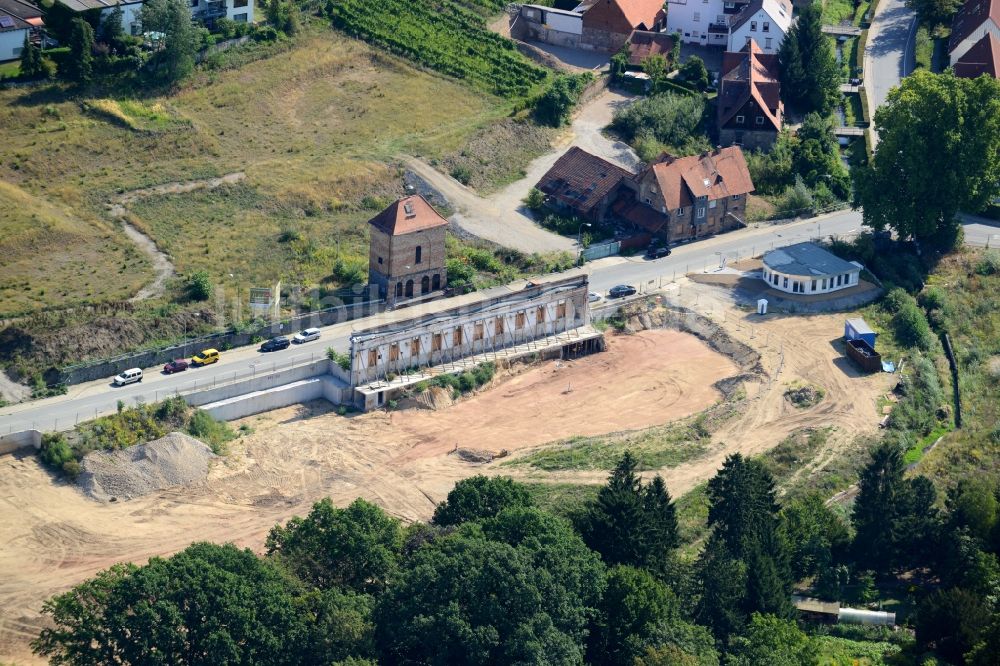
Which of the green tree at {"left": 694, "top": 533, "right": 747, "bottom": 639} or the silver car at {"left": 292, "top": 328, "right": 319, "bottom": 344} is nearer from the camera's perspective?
the green tree at {"left": 694, "top": 533, "right": 747, "bottom": 639}

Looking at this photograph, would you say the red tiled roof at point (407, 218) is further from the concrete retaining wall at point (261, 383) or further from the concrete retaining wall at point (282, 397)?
the concrete retaining wall at point (282, 397)

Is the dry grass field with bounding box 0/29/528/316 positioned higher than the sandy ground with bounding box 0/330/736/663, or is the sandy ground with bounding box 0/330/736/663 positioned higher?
the dry grass field with bounding box 0/29/528/316

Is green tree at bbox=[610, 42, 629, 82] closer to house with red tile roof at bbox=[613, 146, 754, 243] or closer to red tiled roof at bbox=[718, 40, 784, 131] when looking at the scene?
red tiled roof at bbox=[718, 40, 784, 131]

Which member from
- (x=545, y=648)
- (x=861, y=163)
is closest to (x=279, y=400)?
(x=545, y=648)

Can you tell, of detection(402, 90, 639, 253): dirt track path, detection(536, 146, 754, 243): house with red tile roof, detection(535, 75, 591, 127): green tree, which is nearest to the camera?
detection(402, 90, 639, 253): dirt track path

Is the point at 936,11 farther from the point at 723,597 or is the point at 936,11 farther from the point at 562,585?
the point at 562,585

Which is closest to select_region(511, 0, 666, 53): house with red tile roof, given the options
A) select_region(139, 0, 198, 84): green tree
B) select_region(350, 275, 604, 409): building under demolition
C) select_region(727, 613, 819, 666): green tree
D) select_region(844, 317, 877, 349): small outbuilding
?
select_region(139, 0, 198, 84): green tree

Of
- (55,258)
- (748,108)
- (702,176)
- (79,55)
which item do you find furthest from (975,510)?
(79,55)

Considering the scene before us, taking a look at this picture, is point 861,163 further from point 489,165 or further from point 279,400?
point 279,400
